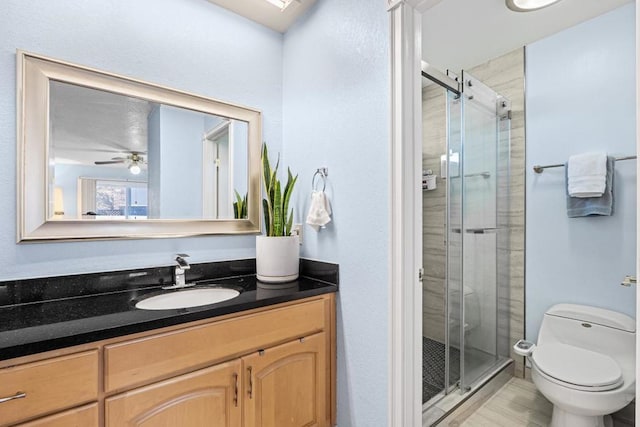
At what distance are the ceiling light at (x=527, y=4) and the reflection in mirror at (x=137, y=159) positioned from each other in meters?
1.62

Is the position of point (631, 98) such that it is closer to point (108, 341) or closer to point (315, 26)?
point (315, 26)

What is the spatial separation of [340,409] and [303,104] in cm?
162

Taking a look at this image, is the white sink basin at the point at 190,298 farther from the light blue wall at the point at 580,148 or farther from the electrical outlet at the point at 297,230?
the light blue wall at the point at 580,148

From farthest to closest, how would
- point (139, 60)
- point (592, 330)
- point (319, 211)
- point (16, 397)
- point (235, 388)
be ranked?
point (592, 330), point (319, 211), point (139, 60), point (235, 388), point (16, 397)

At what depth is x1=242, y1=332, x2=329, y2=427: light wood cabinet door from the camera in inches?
47.6

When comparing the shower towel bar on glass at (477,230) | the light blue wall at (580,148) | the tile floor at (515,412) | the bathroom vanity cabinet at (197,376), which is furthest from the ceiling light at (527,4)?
the tile floor at (515,412)

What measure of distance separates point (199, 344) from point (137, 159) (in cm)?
93

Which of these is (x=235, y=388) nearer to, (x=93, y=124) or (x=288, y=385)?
(x=288, y=385)

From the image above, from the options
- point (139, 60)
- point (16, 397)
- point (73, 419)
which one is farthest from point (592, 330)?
point (139, 60)

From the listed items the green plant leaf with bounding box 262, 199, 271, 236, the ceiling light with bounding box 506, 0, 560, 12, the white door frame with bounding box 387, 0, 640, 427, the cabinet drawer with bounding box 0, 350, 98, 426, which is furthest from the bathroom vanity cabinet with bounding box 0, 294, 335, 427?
the ceiling light with bounding box 506, 0, 560, 12

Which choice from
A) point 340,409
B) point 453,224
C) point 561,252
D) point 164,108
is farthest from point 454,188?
point 164,108

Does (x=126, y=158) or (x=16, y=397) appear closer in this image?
(x=16, y=397)

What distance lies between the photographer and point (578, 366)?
1.58 m

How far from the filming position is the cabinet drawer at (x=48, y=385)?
780mm
